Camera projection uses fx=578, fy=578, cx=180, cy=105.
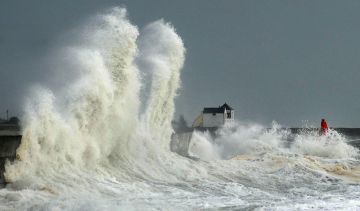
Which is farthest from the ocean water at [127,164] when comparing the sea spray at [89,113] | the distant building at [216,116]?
the distant building at [216,116]

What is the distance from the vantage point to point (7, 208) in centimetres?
952

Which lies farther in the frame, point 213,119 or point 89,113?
point 213,119

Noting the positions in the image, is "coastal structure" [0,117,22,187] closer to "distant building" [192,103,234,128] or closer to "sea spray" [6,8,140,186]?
"sea spray" [6,8,140,186]

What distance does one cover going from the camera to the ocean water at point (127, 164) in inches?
427

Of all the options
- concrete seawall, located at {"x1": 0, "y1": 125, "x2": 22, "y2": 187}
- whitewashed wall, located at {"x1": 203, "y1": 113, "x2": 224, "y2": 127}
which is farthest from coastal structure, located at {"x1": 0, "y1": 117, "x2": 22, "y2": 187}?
whitewashed wall, located at {"x1": 203, "y1": 113, "x2": 224, "y2": 127}

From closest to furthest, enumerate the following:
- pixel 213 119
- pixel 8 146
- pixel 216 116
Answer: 1. pixel 8 146
2. pixel 213 119
3. pixel 216 116

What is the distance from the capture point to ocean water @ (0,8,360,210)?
1084cm

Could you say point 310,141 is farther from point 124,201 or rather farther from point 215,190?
point 124,201

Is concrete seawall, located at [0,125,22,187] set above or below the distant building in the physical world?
below

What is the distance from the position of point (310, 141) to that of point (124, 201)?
20846mm

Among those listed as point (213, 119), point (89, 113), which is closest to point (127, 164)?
point (89, 113)

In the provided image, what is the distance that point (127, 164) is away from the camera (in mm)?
14859

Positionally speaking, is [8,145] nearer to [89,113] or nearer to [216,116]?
[89,113]

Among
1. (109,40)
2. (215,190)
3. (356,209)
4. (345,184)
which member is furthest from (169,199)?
(109,40)
